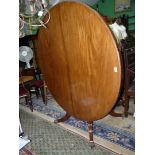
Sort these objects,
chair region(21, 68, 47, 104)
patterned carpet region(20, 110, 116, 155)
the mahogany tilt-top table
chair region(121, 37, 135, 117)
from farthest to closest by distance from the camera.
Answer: chair region(21, 68, 47, 104)
chair region(121, 37, 135, 117)
patterned carpet region(20, 110, 116, 155)
the mahogany tilt-top table

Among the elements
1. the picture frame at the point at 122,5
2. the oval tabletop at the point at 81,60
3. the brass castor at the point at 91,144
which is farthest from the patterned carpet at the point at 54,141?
the picture frame at the point at 122,5

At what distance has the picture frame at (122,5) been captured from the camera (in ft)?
16.4

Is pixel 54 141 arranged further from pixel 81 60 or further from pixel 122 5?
pixel 122 5

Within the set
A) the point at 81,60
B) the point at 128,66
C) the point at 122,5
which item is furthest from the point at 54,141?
the point at 122,5

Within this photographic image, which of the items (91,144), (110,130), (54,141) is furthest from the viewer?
(110,130)

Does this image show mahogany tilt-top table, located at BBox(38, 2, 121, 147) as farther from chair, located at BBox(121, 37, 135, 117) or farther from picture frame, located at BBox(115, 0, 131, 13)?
picture frame, located at BBox(115, 0, 131, 13)

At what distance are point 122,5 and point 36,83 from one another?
317 centimetres

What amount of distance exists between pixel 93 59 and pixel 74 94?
1.62ft

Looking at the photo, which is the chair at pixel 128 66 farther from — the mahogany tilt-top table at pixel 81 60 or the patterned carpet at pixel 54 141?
the patterned carpet at pixel 54 141

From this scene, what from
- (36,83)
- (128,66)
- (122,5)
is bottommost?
(36,83)

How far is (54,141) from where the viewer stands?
222 cm

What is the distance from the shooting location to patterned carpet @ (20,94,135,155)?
2061 mm

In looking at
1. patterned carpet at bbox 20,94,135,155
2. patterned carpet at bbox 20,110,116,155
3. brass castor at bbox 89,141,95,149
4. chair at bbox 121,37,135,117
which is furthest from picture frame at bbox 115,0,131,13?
brass castor at bbox 89,141,95,149

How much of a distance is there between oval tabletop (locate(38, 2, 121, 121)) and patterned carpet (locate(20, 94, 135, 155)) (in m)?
0.32
